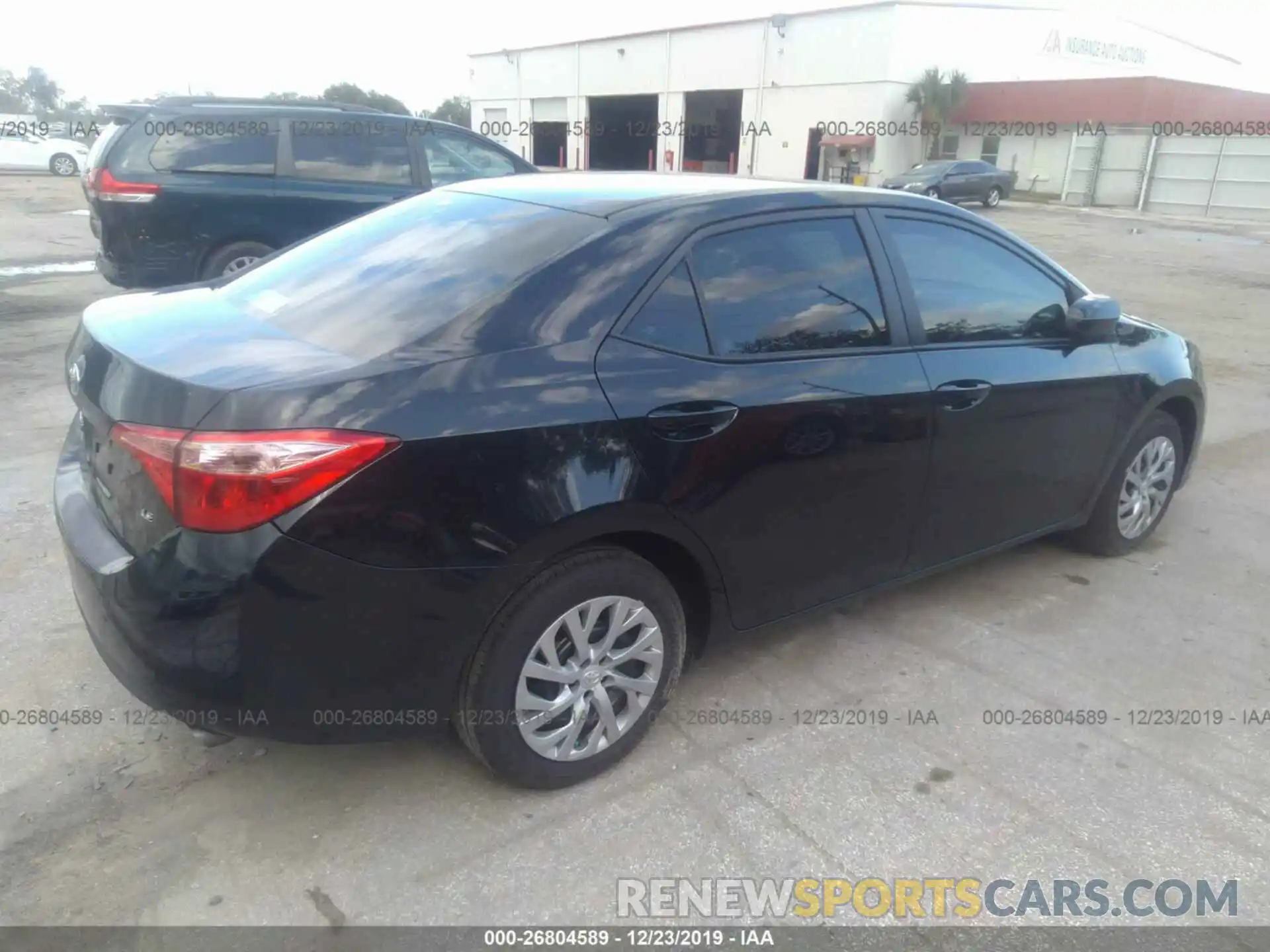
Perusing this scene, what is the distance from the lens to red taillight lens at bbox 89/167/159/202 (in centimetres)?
743

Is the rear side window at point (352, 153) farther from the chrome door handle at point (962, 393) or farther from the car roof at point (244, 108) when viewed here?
the chrome door handle at point (962, 393)

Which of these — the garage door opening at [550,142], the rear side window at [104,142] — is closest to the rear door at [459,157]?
the rear side window at [104,142]

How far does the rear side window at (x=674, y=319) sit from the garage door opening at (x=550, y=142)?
171ft

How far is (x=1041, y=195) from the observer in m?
35.2

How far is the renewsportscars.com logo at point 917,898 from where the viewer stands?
2.34m

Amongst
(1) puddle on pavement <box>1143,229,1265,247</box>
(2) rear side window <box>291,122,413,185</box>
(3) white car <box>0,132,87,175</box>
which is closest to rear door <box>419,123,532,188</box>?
(2) rear side window <box>291,122,413,185</box>

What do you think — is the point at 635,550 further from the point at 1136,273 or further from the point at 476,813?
the point at 1136,273

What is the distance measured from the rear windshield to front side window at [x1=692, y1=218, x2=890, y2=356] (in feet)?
1.39

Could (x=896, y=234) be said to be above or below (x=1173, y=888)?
above

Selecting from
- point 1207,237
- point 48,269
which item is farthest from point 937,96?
point 48,269

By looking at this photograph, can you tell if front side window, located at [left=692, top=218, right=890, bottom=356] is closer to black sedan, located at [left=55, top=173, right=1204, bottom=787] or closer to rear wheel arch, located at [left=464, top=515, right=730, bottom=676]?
black sedan, located at [left=55, top=173, right=1204, bottom=787]

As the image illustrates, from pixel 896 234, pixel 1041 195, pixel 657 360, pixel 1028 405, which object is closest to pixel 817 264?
pixel 896 234

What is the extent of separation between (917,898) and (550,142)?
56044 mm

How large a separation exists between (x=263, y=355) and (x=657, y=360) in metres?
1.02
